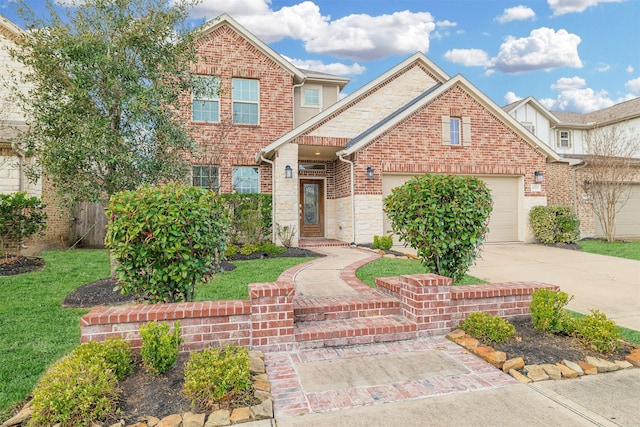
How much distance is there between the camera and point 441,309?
4.11m

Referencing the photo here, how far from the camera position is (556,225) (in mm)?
12461

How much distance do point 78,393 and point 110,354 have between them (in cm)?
49

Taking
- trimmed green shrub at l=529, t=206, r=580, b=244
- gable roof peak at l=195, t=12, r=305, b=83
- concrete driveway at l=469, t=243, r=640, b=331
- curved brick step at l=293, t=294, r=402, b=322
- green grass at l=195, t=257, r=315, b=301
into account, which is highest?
gable roof peak at l=195, t=12, r=305, b=83

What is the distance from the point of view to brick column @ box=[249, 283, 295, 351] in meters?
3.57

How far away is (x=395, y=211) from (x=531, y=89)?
20632 millimetres

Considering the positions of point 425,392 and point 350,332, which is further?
point 350,332

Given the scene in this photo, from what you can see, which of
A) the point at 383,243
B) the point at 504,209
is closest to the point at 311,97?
the point at 383,243

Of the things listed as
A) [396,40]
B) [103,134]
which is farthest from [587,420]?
[396,40]

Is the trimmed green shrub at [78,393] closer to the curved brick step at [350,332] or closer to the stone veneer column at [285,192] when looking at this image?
the curved brick step at [350,332]

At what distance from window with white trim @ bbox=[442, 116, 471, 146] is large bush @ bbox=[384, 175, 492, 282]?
27.4ft

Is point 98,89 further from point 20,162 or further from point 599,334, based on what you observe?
point 599,334

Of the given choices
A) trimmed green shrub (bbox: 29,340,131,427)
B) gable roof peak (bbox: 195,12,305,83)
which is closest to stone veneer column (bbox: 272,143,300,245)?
gable roof peak (bbox: 195,12,305,83)

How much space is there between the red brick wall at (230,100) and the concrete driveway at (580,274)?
8286 mm

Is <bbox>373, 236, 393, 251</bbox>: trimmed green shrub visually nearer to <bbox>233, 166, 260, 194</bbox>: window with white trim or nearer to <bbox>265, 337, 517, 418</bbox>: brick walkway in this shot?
<bbox>233, 166, 260, 194</bbox>: window with white trim
